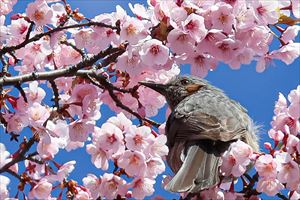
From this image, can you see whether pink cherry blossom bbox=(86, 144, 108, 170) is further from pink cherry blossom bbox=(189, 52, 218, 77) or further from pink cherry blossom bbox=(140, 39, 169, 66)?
pink cherry blossom bbox=(189, 52, 218, 77)

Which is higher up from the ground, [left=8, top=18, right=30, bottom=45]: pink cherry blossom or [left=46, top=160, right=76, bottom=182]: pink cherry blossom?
[left=8, top=18, right=30, bottom=45]: pink cherry blossom

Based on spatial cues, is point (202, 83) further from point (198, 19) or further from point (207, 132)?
point (198, 19)

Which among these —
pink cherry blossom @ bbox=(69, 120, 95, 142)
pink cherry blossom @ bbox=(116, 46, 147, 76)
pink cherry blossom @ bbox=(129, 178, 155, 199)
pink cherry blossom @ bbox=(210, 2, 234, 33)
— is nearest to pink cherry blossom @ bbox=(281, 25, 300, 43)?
pink cherry blossom @ bbox=(210, 2, 234, 33)

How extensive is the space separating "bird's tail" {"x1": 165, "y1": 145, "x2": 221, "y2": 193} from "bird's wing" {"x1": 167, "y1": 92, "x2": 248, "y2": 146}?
0.66ft

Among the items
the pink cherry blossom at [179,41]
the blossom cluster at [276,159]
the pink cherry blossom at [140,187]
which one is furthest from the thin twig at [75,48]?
the blossom cluster at [276,159]

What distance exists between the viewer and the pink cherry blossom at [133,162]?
3.99 meters

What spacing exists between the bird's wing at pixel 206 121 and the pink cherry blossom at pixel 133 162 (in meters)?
0.64

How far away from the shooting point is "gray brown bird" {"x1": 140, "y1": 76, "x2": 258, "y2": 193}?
3.98 m

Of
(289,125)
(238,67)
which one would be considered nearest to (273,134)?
(289,125)

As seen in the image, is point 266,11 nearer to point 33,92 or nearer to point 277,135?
point 277,135

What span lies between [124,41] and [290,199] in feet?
5.02

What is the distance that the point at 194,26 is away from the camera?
4.00 meters

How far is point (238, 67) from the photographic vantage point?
4535 mm

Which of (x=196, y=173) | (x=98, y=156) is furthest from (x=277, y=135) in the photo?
(x=98, y=156)
